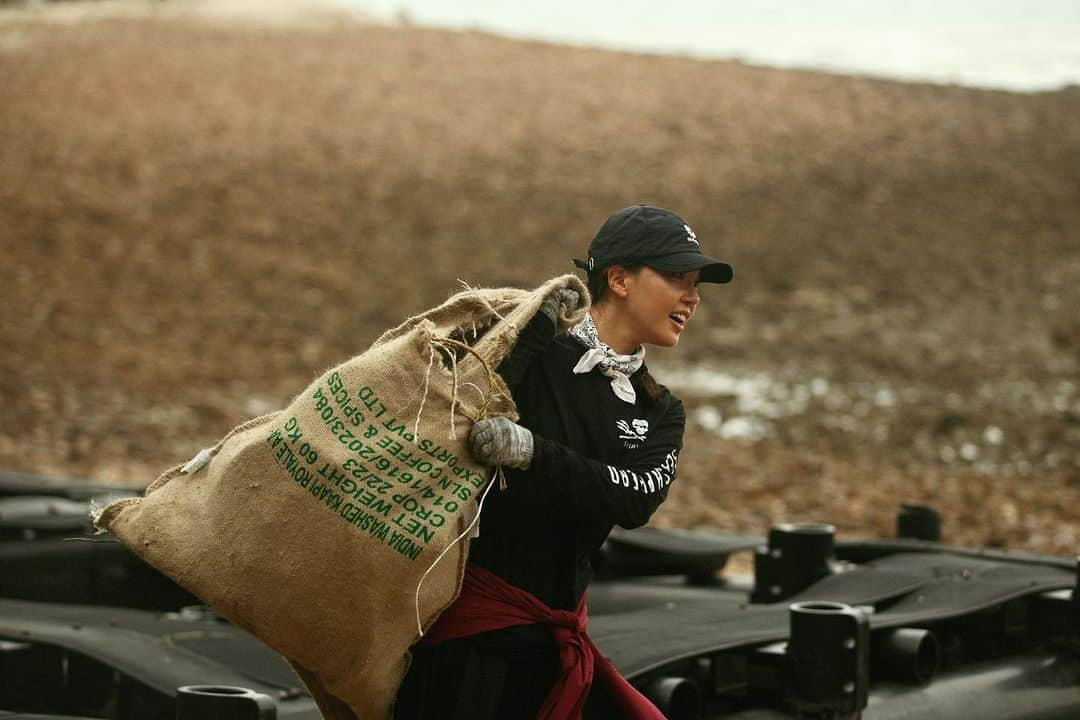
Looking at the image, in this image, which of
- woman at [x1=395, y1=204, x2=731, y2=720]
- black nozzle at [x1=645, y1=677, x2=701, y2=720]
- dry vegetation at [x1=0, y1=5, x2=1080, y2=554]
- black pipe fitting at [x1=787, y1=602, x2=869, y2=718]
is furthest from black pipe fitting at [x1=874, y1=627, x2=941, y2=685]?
dry vegetation at [x1=0, y1=5, x2=1080, y2=554]

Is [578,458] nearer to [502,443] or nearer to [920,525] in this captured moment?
[502,443]

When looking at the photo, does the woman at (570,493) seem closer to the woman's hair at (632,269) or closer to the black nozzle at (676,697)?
the woman's hair at (632,269)

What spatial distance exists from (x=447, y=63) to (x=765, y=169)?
17.5ft

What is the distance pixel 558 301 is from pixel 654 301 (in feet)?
0.53

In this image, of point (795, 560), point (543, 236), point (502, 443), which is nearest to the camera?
point (502, 443)

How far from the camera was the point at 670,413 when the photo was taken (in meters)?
2.55

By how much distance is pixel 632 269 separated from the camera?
253cm

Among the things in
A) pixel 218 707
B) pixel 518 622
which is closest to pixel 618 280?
pixel 518 622

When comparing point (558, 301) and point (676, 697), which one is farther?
point (676, 697)

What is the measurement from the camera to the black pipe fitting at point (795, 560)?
4.86 m

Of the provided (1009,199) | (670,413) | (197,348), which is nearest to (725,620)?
(670,413)

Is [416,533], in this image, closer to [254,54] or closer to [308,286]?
[308,286]

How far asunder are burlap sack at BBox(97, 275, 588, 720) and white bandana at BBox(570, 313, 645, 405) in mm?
145

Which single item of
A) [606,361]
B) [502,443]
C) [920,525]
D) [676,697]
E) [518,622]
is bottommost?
[676,697]
